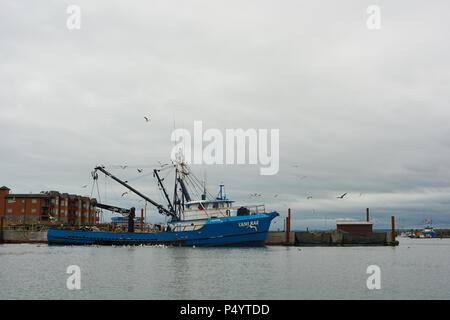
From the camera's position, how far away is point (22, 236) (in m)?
73.8

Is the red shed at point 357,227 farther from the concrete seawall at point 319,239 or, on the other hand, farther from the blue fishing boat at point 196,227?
the blue fishing boat at point 196,227

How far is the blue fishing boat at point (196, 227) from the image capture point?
5641 cm

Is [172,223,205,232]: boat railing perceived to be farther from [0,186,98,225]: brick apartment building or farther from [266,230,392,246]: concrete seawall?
[0,186,98,225]: brick apartment building

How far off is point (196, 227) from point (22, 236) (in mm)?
34666

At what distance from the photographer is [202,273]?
32.9m

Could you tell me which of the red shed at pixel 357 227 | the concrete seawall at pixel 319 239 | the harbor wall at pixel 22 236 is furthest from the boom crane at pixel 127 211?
the red shed at pixel 357 227

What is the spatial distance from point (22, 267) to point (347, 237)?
48.0 metres

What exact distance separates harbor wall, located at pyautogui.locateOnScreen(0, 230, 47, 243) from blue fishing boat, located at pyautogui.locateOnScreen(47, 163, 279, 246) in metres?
10.5

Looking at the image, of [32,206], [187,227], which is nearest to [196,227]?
[187,227]

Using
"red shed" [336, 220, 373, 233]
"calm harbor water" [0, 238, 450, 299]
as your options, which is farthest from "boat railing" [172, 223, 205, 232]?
"red shed" [336, 220, 373, 233]

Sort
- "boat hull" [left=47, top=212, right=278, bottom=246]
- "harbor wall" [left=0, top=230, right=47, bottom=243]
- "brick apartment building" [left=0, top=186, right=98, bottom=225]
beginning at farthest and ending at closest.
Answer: "brick apartment building" [left=0, top=186, right=98, bottom=225], "harbor wall" [left=0, top=230, right=47, bottom=243], "boat hull" [left=47, top=212, right=278, bottom=246]

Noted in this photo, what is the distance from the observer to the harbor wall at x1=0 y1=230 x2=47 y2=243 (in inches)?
2894
